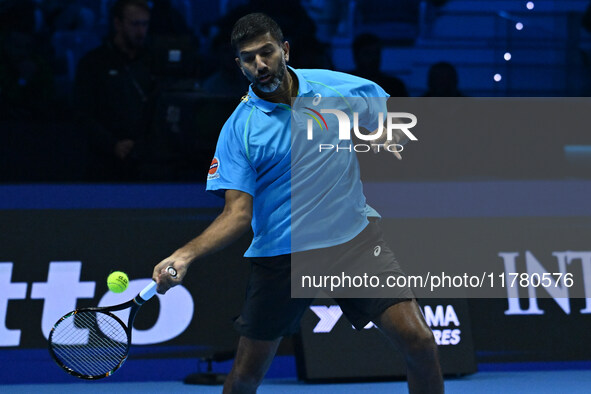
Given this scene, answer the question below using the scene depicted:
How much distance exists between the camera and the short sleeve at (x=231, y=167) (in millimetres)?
3643

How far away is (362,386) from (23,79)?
330 centimetres

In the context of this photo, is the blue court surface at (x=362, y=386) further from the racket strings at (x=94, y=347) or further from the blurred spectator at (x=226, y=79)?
the blurred spectator at (x=226, y=79)

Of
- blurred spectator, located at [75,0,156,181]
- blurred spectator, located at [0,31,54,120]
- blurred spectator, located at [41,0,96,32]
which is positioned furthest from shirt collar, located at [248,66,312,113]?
blurred spectator, located at [41,0,96,32]

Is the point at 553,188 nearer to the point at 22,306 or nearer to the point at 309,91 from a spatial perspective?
the point at 309,91

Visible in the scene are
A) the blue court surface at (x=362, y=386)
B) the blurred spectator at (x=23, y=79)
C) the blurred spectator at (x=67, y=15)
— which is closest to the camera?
the blue court surface at (x=362, y=386)

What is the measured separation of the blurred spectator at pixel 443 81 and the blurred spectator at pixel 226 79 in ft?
4.18

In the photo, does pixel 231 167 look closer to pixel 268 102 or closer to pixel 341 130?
pixel 268 102

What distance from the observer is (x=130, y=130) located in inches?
245

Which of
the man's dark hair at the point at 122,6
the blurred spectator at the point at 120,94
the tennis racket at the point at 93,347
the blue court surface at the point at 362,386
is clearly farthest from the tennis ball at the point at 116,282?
the man's dark hair at the point at 122,6

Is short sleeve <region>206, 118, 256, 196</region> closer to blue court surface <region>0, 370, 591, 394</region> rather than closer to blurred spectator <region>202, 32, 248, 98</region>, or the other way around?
blue court surface <region>0, 370, 591, 394</region>


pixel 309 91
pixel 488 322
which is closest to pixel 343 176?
pixel 309 91

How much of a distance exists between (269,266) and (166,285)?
0.62m

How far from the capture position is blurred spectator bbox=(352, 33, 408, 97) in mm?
6590

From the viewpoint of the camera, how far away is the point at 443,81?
670cm
